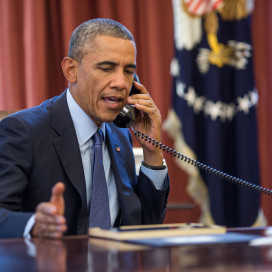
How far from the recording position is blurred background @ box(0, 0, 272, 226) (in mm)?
2994

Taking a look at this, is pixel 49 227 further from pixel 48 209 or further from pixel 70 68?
pixel 70 68

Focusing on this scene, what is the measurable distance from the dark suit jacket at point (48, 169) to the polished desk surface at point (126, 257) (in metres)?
0.53

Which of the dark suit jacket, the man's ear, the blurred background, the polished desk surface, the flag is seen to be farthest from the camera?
the flag

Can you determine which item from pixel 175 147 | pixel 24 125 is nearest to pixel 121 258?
pixel 24 125

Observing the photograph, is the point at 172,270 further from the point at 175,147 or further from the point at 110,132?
the point at 175,147

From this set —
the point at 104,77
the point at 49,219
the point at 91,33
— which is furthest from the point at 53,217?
the point at 91,33

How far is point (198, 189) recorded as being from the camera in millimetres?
3447

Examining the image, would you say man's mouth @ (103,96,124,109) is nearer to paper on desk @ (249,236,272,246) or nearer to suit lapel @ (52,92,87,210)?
suit lapel @ (52,92,87,210)

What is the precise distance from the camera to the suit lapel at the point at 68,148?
1.76 m

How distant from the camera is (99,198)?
1812 millimetres

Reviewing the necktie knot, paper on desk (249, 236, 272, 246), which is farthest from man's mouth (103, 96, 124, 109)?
paper on desk (249, 236, 272, 246)

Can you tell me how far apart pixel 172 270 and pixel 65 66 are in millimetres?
1397

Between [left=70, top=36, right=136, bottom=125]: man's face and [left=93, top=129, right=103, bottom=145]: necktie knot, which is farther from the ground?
[left=70, top=36, right=136, bottom=125]: man's face

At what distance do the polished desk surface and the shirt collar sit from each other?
788 mm
